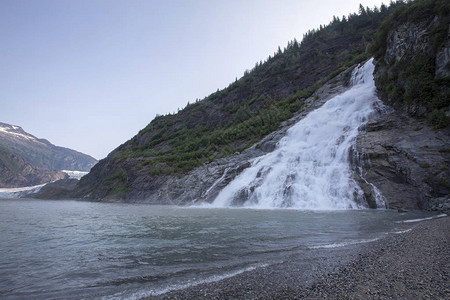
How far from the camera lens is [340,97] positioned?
34.5 meters

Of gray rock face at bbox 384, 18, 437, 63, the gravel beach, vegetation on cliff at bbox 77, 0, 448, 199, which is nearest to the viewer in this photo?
the gravel beach

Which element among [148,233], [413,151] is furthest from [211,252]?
[413,151]

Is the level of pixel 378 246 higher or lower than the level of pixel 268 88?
lower

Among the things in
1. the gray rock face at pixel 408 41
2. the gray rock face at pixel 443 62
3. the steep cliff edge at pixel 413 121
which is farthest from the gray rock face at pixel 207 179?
the gray rock face at pixel 443 62

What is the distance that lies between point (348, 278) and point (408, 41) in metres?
28.3

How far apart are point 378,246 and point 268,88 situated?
208 ft

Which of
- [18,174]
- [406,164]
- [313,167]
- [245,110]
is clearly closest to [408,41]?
[406,164]

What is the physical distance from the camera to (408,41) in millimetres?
24078

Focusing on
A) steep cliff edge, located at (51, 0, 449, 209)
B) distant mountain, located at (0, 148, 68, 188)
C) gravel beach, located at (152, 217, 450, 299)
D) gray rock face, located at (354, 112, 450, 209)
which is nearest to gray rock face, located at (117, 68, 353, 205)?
steep cliff edge, located at (51, 0, 449, 209)

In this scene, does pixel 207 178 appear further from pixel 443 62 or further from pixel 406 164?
pixel 443 62

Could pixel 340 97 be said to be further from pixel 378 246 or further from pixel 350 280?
pixel 350 280

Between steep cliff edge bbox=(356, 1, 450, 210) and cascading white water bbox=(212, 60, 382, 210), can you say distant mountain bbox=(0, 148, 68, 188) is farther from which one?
steep cliff edge bbox=(356, 1, 450, 210)

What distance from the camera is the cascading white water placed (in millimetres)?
19725

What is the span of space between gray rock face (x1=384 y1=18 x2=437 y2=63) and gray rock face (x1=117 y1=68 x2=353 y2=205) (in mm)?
11414
